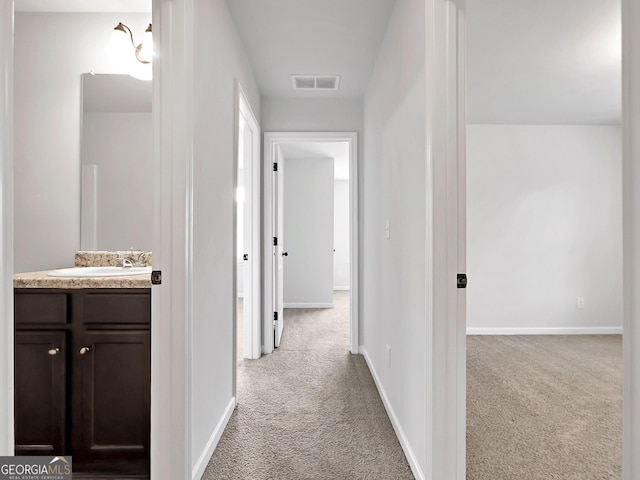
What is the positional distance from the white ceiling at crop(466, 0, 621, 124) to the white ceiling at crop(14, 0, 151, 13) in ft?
6.36

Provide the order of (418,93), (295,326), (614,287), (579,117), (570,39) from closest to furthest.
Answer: (418,93)
(570,39)
(579,117)
(614,287)
(295,326)

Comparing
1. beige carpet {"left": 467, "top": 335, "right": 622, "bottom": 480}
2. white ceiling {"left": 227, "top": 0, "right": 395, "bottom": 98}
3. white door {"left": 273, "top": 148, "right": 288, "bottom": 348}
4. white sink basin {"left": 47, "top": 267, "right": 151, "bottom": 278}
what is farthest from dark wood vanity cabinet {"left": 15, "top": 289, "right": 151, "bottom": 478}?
white door {"left": 273, "top": 148, "right": 288, "bottom": 348}

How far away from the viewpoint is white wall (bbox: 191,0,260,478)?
5.49ft

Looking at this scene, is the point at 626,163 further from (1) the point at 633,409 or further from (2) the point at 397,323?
(2) the point at 397,323

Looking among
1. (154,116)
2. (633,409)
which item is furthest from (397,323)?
(154,116)

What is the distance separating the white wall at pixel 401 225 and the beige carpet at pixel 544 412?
1.48 ft

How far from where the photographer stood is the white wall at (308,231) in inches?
239

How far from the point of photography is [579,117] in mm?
4086

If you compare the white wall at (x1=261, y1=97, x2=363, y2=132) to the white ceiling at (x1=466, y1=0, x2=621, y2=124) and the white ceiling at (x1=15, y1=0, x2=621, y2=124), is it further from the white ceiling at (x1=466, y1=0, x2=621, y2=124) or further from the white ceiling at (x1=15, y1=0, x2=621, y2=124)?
the white ceiling at (x1=466, y1=0, x2=621, y2=124)

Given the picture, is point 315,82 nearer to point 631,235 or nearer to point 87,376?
point 87,376

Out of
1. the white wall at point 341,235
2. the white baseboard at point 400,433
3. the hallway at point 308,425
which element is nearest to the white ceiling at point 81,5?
the hallway at point 308,425

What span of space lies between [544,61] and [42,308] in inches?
138

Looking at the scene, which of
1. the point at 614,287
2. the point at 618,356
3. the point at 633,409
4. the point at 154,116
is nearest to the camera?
the point at 633,409

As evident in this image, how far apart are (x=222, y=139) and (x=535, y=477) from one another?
2.26 meters
